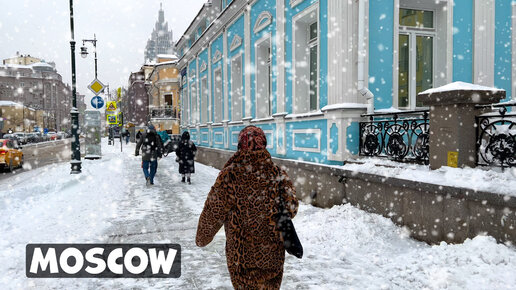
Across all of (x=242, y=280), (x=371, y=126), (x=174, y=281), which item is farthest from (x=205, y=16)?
(x=242, y=280)

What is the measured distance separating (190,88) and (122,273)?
784 inches

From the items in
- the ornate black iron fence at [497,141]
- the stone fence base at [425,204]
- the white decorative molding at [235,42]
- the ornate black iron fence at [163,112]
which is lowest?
the stone fence base at [425,204]

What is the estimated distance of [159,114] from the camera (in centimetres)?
3794

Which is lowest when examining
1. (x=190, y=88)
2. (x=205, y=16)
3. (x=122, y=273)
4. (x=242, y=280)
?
(x=122, y=273)

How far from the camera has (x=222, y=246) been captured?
5.53m

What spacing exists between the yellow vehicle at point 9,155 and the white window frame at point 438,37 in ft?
50.9

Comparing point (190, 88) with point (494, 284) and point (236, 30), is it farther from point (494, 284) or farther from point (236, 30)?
point (494, 284)

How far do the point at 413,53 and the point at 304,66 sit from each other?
272cm

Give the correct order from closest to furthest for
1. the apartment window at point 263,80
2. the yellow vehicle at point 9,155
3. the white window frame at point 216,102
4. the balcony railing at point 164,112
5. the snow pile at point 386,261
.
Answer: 1. the snow pile at point 386,261
2. the apartment window at point 263,80
3. the yellow vehicle at point 9,155
4. the white window frame at point 216,102
5. the balcony railing at point 164,112

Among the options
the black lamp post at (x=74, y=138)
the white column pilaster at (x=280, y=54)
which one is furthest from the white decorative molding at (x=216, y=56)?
the white column pilaster at (x=280, y=54)

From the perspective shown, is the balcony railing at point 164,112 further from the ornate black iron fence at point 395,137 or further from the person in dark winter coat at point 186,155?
the ornate black iron fence at point 395,137

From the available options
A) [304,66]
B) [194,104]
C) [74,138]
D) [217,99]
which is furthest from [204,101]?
[304,66]

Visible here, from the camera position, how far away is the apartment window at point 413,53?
776 centimetres

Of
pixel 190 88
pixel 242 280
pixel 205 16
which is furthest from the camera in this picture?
pixel 190 88
